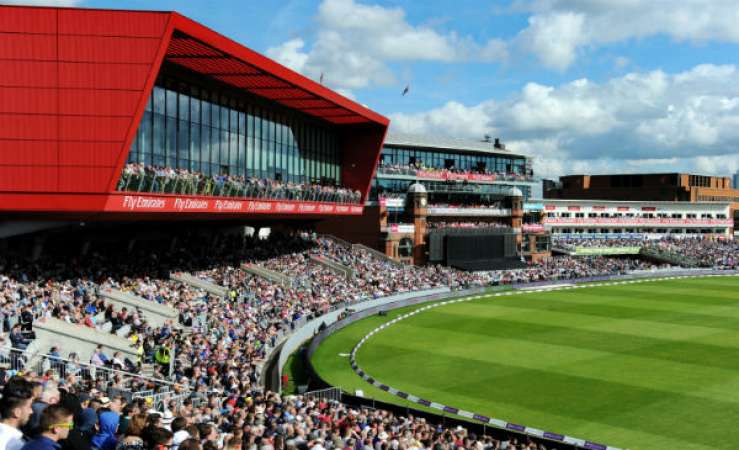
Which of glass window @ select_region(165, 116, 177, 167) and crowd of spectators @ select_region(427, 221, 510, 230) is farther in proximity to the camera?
crowd of spectators @ select_region(427, 221, 510, 230)

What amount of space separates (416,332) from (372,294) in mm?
10438

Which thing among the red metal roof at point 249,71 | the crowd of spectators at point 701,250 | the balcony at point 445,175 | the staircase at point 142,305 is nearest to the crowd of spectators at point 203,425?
the staircase at point 142,305

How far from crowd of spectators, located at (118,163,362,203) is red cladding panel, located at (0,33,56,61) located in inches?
217

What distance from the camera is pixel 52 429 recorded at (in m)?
6.92

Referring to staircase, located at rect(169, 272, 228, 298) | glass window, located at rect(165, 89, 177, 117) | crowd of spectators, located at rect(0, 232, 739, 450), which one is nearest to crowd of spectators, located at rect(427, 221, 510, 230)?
crowd of spectators, located at rect(0, 232, 739, 450)

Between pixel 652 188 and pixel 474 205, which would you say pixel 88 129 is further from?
pixel 652 188

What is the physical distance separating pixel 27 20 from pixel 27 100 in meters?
3.11

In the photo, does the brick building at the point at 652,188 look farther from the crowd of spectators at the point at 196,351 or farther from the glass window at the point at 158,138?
the glass window at the point at 158,138

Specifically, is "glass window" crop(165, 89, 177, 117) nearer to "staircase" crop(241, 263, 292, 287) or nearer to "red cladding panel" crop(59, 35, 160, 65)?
"red cladding panel" crop(59, 35, 160, 65)

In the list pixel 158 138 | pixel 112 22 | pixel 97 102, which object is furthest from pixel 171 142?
pixel 112 22

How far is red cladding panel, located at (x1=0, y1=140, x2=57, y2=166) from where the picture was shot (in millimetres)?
28766

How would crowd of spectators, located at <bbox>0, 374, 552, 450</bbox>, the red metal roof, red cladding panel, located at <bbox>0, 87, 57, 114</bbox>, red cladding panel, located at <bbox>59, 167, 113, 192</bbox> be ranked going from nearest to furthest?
crowd of spectators, located at <bbox>0, 374, 552, 450</bbox> → red cladding panel, located at <bbox>0, 87, 57, 114</bbox> → red cladding panel, located at <bbox>59, 167, 113, 192</bbox> → the red metal roof

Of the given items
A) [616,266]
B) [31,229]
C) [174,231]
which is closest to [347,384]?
[31,229]

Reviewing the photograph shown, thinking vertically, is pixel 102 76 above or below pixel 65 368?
above
